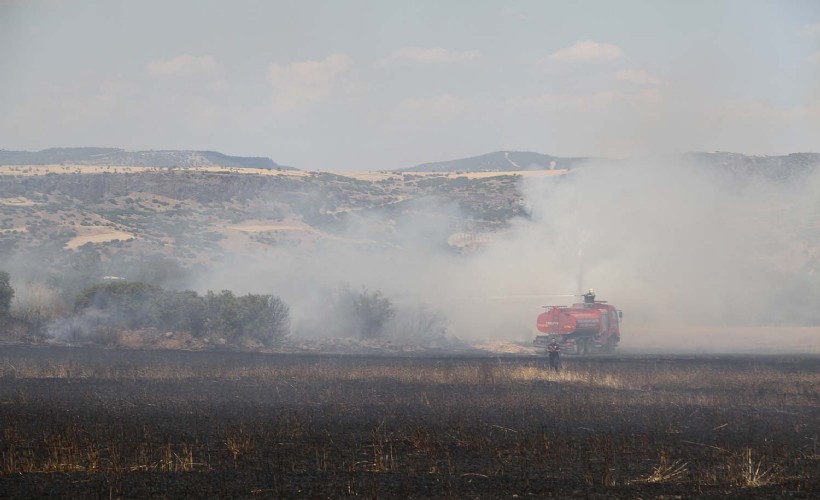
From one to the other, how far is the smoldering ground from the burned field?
27.0m

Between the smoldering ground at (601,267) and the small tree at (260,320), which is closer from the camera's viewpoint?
the small tree at (260,320)

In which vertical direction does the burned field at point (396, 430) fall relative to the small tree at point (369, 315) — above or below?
above

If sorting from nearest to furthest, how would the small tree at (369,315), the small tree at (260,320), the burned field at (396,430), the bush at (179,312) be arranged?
1. the burned field at (396,430)
2. the bush at (179,312)
3. the small tree at (260,320)
4. the small tree at (369,315)

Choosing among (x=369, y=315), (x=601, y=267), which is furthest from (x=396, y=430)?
(x=601, y=267)

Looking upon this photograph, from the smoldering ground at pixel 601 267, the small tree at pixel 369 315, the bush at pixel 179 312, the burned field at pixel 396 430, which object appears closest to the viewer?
the burned field at pixel 396 430

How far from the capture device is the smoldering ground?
271 feet

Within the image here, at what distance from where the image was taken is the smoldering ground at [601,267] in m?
82.6

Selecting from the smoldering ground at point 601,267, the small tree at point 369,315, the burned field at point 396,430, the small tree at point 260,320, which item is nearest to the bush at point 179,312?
the small tree at point 260,320

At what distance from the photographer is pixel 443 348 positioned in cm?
6581

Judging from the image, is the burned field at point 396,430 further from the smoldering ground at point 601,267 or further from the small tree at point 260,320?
the smoldering ground at point 601,267

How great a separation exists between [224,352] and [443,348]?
1675 cm

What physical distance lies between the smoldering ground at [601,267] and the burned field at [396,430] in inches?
1064

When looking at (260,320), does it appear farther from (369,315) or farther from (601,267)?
(601,267)

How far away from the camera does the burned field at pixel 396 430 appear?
21.1 m
